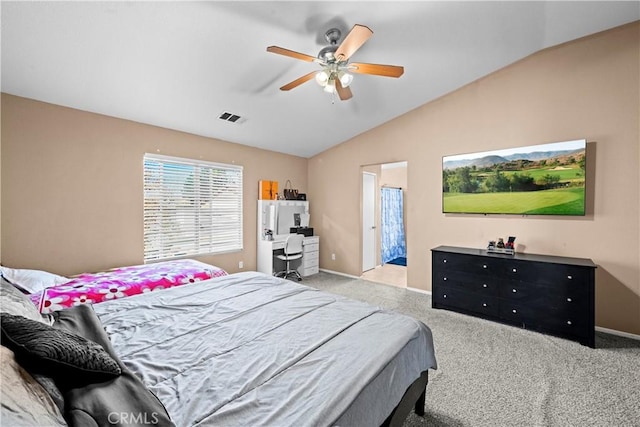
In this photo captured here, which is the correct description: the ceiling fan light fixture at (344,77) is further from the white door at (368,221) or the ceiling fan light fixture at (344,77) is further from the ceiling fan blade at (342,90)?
the white door at (368,221)

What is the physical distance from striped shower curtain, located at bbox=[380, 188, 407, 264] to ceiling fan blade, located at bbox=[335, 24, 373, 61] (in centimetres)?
427

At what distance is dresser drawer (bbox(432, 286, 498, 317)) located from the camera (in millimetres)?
3250

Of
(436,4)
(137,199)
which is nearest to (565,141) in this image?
(436,4)

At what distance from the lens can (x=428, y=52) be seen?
3.03m

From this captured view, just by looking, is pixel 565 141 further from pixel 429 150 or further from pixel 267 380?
pixel 267 380

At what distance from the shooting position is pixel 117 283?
2.74 meters

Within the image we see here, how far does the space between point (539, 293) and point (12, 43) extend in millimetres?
5337

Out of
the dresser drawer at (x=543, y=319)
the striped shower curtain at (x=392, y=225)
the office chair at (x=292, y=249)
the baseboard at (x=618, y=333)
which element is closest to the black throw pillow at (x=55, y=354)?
the dresser drawer at (x=543, y=319)

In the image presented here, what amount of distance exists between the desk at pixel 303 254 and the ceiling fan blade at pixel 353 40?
3366 mm

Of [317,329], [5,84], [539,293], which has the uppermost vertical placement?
[5,84]

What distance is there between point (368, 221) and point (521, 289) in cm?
298

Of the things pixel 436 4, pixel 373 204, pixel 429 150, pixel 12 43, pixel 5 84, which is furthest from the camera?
pixel 373 204

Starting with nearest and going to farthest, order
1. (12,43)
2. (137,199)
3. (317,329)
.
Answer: (317,329) → (12,43) → (137,199)

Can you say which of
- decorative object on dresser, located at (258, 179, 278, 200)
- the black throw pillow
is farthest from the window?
the black throw pillow
